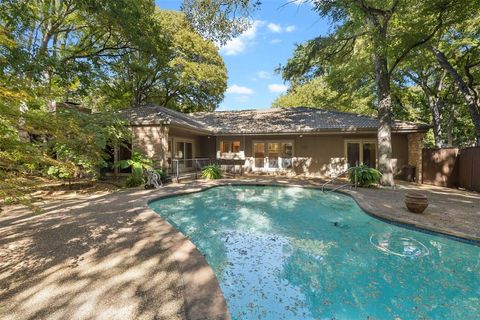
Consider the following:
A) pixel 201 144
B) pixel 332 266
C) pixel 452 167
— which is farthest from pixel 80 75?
pixel 452 167

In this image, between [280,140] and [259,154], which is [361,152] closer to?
[280,140]

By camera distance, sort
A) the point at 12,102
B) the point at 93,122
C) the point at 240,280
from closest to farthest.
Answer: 1. the point at 12,102
2. the point at 240,280
3. the point at 93,122

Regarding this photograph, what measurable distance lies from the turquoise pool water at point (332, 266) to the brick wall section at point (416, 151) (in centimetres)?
757

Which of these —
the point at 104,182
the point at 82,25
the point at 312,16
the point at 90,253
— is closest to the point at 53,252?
the point at 90,253

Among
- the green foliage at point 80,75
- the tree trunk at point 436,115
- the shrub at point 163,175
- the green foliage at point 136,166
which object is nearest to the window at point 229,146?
the shrub at point 163,175

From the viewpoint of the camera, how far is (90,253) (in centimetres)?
397

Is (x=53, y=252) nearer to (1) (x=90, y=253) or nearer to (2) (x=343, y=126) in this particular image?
(1) (x=90, y=253)

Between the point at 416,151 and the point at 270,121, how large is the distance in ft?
27.0

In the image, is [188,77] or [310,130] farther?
[188,77]

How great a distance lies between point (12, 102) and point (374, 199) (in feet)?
29.8

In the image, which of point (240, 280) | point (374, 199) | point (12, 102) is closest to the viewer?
point (12, 102)

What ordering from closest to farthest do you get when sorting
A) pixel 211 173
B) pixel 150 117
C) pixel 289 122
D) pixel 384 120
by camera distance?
pixel 384 120, pixel 150 117, pixel 211 173, pixel 289 122

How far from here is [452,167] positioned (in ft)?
37.6

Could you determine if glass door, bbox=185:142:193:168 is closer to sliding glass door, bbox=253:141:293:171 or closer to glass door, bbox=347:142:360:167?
sliding glass door, bbox=253:141:293:171
